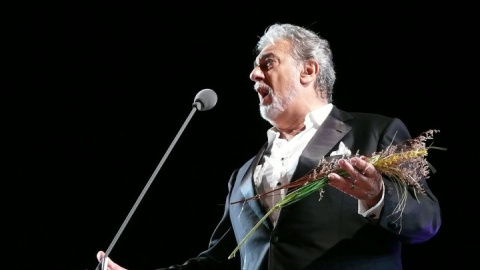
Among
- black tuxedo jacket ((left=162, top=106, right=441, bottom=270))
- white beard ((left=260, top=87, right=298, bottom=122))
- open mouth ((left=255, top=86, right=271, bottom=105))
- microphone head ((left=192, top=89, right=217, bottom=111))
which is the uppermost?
microphone head ((left=192, top=89, right=217, bottom=111))

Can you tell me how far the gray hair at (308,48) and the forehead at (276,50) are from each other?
0.02m

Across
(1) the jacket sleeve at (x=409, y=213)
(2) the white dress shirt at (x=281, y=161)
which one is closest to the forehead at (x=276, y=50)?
(2) the white dress shirt at (x=281, y=161)

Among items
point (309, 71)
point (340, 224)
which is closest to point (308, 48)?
point (309, 71)

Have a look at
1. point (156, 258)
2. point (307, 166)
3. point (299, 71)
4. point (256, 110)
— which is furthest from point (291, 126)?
→ point (156, 258)

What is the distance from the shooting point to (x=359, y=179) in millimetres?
1903

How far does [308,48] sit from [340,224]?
0.88 meters

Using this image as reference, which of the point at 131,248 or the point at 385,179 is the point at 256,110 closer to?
the point at 131,248

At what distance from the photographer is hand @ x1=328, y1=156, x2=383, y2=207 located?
187 cm

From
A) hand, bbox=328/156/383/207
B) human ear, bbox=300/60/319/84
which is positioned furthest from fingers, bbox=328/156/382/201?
human ear, bbox=300/60/319/84

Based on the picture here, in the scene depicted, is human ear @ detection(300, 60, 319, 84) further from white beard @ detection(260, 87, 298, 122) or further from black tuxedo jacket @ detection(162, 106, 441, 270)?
black tuxedo jacket @ detection(162, 106, 441, 270)

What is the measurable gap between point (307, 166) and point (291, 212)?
173mm

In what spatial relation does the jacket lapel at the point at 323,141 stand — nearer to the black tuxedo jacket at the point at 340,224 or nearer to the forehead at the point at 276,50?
the black tuxedo jacket at the point at 340,224

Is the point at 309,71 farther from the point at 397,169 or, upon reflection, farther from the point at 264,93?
the point at 397,169

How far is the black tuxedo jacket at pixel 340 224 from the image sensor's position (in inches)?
82.4
